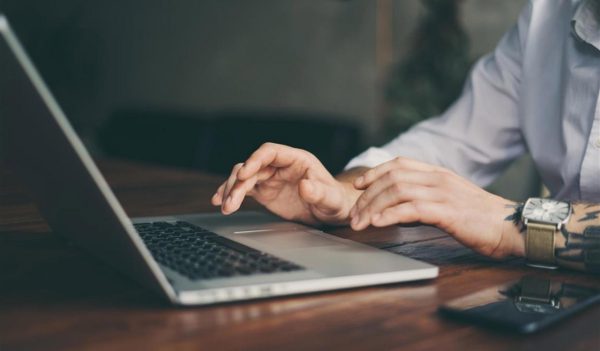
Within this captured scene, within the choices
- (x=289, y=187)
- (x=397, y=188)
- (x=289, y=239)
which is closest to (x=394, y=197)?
(x=397, y=188)

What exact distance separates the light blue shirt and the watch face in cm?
45

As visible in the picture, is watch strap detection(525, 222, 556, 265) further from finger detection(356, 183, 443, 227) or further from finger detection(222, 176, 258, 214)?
finger detection(222, 176, 258, 214)

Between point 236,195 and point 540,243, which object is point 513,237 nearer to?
point 540,243

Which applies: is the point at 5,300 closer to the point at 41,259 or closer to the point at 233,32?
the point at 41,259

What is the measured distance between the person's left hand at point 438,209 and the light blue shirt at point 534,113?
1.67ft

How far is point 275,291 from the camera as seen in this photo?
774 mm

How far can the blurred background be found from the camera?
10.7ft

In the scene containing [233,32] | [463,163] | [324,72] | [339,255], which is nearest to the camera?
[339,255]

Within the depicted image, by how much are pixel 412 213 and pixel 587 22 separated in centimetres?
71

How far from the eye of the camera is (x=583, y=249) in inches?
37.5

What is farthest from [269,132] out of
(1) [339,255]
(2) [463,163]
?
(1) [339,255]

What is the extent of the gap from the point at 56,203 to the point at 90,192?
241mm

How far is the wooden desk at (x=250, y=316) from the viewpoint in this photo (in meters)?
0.67

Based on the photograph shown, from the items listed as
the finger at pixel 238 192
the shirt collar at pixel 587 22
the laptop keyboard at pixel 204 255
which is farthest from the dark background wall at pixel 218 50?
the laptop keyboard at pixel 204 255
